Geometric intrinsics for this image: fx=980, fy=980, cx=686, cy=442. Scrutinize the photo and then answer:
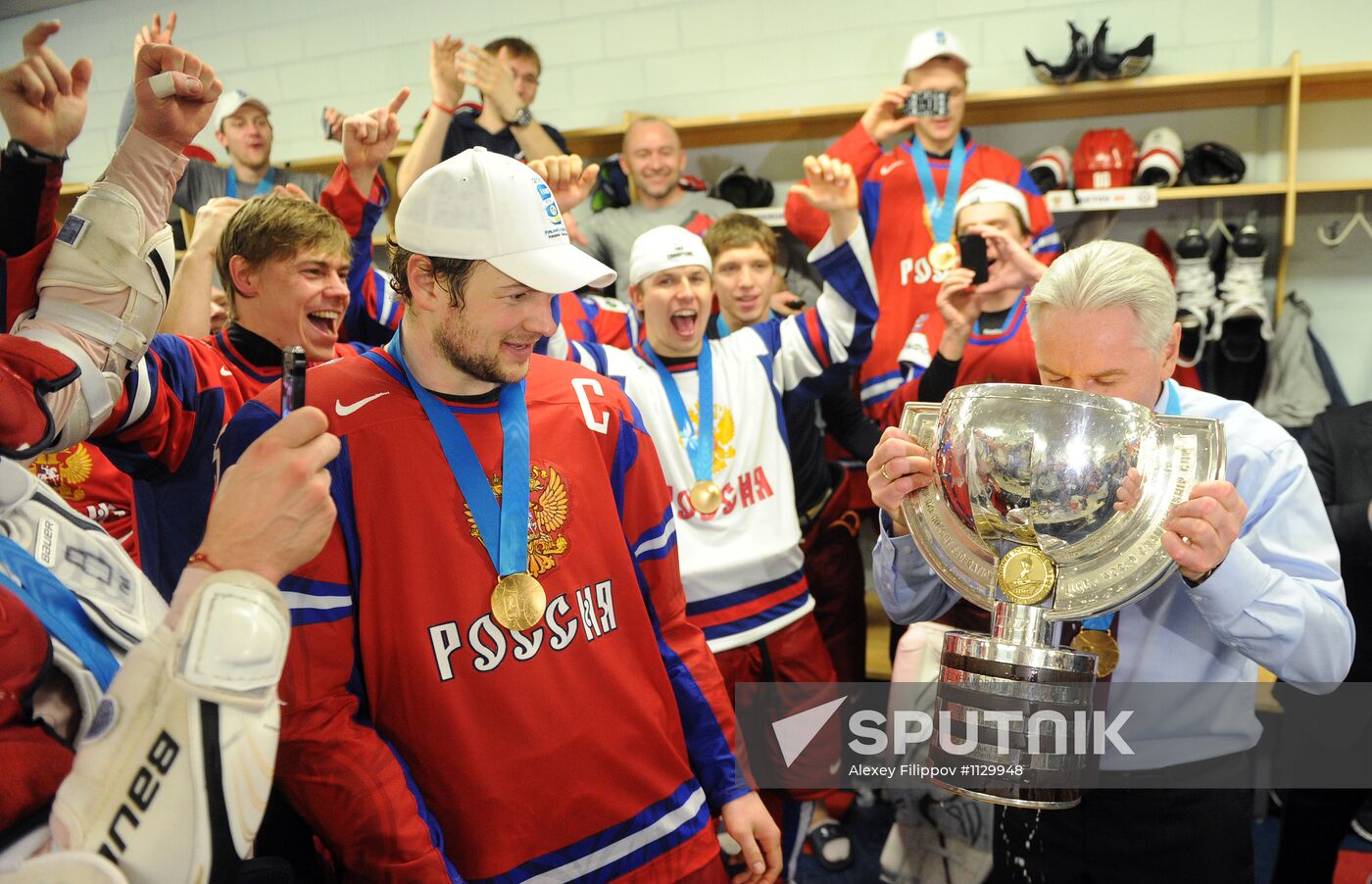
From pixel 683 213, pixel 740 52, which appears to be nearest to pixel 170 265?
pixel 683 213

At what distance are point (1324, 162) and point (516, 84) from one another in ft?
11.7

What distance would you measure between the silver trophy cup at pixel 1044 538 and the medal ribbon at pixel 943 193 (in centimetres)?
270

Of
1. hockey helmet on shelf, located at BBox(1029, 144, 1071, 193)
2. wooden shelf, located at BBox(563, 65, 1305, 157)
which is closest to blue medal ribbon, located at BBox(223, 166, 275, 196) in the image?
wooden shelf, located at BBox(563, 65, 1305, 157)

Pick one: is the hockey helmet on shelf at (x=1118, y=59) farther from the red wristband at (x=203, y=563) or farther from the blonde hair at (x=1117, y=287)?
the red wristband at (x=203, y=563)

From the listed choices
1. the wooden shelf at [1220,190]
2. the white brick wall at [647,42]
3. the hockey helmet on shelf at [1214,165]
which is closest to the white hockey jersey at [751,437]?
the wooden shelf at [1220,190]

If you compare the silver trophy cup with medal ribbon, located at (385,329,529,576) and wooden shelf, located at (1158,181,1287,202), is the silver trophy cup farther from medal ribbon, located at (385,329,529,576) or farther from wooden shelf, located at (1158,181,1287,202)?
wooden shelf, located at (1158,181,1287,202)

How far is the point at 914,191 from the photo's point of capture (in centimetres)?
381

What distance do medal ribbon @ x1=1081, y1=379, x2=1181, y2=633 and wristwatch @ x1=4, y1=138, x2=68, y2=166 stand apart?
1.51 m

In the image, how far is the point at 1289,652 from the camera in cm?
129

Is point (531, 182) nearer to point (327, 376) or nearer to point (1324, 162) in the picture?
point (327, 376)

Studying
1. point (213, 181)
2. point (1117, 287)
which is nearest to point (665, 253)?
point (1117, 287)

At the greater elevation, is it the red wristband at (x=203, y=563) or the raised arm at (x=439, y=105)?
the raised arm at (x=439, y=105)

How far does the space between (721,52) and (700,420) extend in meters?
3.18

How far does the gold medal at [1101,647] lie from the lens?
4.74 feet
